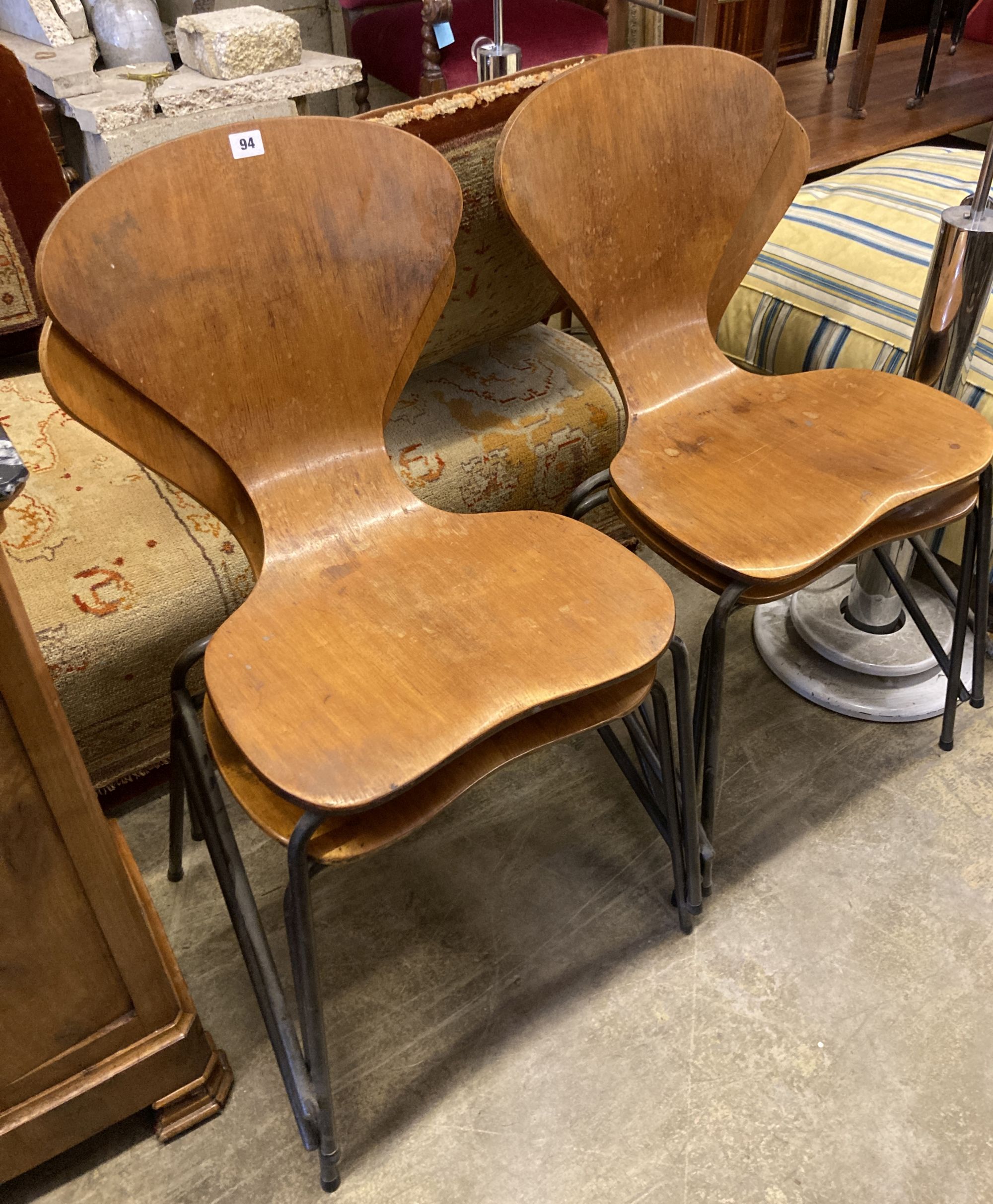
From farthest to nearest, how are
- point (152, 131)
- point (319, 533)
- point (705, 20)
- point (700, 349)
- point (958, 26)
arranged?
point (958, 26) < point (152, 131) < point (705, 20) < point (700, 349) < point (319, 533)

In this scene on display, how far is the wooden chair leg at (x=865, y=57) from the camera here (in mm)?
2379

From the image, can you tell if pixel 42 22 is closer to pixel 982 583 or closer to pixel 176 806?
pixel 176 806

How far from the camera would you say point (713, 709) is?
1154mm

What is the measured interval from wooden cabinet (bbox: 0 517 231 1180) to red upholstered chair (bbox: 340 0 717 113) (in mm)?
2386

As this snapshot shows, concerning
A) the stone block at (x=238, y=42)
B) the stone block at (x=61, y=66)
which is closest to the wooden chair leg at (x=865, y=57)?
the stone block at (x=238, y=42)

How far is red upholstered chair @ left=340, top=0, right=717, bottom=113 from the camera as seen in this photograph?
2.77m

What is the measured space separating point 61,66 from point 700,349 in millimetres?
2250

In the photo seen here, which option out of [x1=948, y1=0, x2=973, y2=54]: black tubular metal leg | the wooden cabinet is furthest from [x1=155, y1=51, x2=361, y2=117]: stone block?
the wooden cabinet

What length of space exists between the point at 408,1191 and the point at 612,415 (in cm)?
105

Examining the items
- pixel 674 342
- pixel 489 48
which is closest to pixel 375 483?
Result: pixel 674 342

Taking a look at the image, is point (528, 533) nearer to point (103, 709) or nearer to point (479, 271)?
point (479, 271)

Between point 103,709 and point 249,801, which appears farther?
point 103,709

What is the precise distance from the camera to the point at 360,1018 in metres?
1.19

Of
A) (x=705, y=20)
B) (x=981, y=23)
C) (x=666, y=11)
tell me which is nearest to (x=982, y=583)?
(x=705, y=20)
